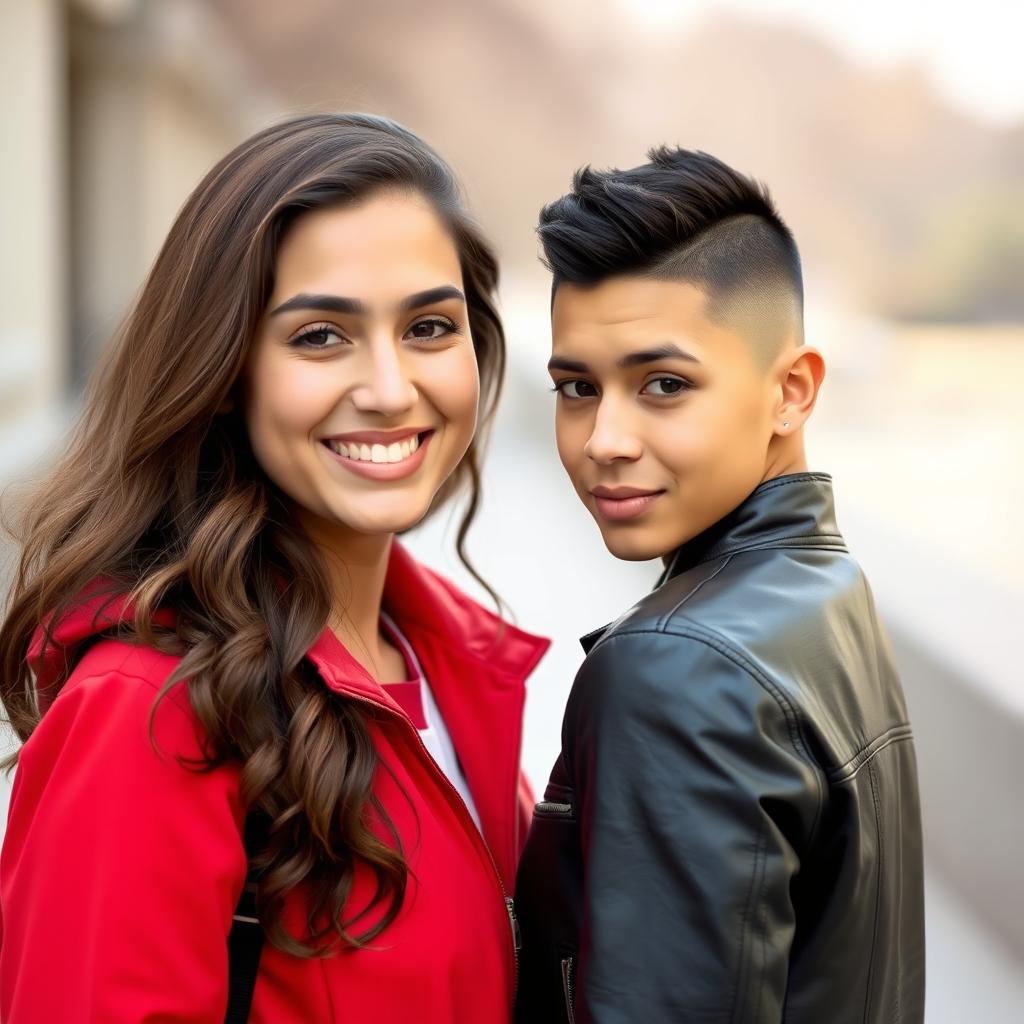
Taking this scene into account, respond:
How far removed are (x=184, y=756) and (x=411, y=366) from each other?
597 mm

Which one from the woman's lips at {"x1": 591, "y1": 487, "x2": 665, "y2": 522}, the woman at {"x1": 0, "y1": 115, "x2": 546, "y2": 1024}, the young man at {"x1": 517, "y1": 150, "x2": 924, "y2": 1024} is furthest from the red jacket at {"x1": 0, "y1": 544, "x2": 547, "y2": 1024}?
the woman's lips at {"x1": 591, "y1": 487, "x2": 665, "y2": 522}

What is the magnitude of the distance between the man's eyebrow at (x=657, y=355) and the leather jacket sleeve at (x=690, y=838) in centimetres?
37

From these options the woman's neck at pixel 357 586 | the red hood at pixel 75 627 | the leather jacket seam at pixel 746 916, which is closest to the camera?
the leather jacket seam at pixel 746 916

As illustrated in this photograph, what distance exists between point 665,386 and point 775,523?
0.22m

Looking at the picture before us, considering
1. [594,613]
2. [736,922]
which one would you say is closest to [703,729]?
[736,922]

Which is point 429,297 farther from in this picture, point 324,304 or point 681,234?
point 681,234

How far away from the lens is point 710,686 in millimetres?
1352

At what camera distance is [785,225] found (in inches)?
70.0

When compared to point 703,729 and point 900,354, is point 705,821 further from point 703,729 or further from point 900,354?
point 900,354

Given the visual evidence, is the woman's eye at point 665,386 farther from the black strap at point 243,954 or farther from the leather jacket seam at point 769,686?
the black strap at point 243,954

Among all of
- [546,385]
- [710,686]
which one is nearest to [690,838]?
[710,686]

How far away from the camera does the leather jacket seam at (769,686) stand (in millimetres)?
1371

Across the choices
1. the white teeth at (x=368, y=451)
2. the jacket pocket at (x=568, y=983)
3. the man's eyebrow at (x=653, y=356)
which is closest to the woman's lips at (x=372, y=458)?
the white teeth at (x=368, y=451)

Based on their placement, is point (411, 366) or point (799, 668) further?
point (411, 366)
